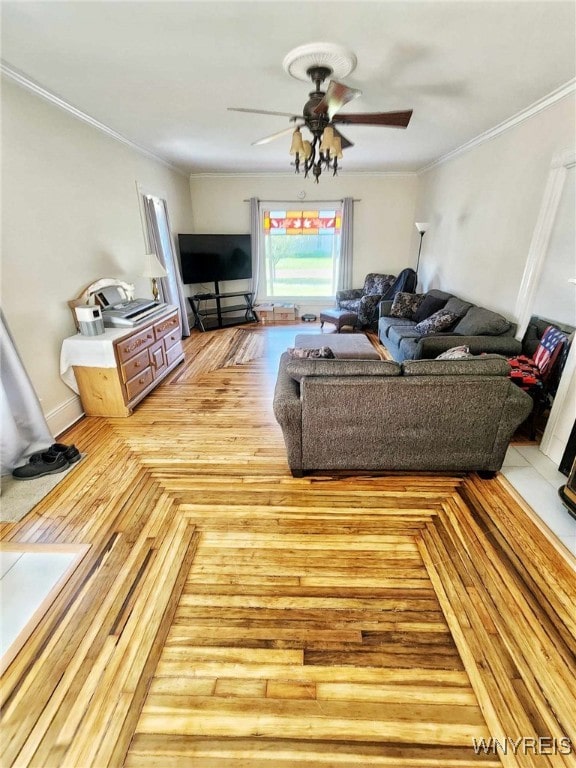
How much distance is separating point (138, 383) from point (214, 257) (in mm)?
3494

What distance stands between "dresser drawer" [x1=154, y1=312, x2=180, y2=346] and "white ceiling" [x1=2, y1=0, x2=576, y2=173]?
6.33 ft

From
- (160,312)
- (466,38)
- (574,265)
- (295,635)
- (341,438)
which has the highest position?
(466,38)

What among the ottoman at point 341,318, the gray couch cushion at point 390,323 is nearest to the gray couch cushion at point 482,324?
the gray couch cushion at point 390,323

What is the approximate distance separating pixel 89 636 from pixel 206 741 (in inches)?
26.1

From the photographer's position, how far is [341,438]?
2.27 metres

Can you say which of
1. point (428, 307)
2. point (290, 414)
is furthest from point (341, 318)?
point (290, 414)

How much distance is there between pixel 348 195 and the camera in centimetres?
615

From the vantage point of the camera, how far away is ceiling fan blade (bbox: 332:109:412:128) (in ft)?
7.19

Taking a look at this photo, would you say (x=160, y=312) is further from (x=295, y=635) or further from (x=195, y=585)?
(x=295, y=635)

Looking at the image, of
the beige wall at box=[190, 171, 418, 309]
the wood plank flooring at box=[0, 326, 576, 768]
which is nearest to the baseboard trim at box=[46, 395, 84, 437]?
the wood plank flooring at box=[0, 326, 576, 768]

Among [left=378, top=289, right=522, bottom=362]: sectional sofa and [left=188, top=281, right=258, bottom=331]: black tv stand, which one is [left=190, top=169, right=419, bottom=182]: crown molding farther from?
[left=378, top=289, right=522, bottom=362]: sectional sofa

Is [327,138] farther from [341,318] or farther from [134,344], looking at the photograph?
[341,318]

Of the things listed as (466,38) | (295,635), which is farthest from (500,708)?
(466,38)

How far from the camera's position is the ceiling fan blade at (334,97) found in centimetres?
181
